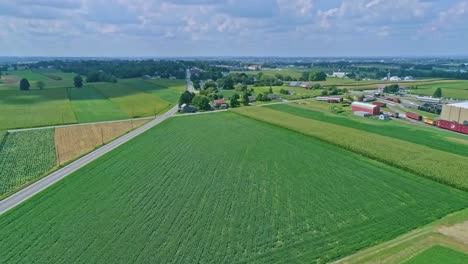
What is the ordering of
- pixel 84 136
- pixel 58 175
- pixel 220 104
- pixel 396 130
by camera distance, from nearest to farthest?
pixel 58 175 < pixel 84 136 < pixel 396 130 < pixel 220 104

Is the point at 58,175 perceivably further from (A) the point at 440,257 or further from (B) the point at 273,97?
(B) the point at 273,97

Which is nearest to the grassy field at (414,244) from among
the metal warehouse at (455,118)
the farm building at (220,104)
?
the metal warehouse at (455,118)

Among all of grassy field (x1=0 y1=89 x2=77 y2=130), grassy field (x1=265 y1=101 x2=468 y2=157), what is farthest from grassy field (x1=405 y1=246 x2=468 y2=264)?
grassy field (x1=0 y1=89 x2=77 y2=130)

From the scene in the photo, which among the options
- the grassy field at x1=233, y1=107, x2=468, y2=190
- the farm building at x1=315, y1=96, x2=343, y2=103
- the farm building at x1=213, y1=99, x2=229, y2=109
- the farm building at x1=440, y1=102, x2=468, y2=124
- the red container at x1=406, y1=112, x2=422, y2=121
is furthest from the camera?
the farm building at x1=315, y1=96, x2=343, y2=103

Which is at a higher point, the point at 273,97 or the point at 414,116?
the point at 273,97

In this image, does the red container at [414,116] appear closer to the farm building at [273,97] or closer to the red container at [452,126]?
the red container at [452,126]

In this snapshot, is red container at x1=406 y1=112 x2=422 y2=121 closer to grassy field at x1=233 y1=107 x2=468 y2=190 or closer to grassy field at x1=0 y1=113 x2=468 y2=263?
grassy field at x1=233 y1=107 x2=468 y2=190

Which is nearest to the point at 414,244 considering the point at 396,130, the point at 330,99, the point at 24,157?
the point at 396,130
